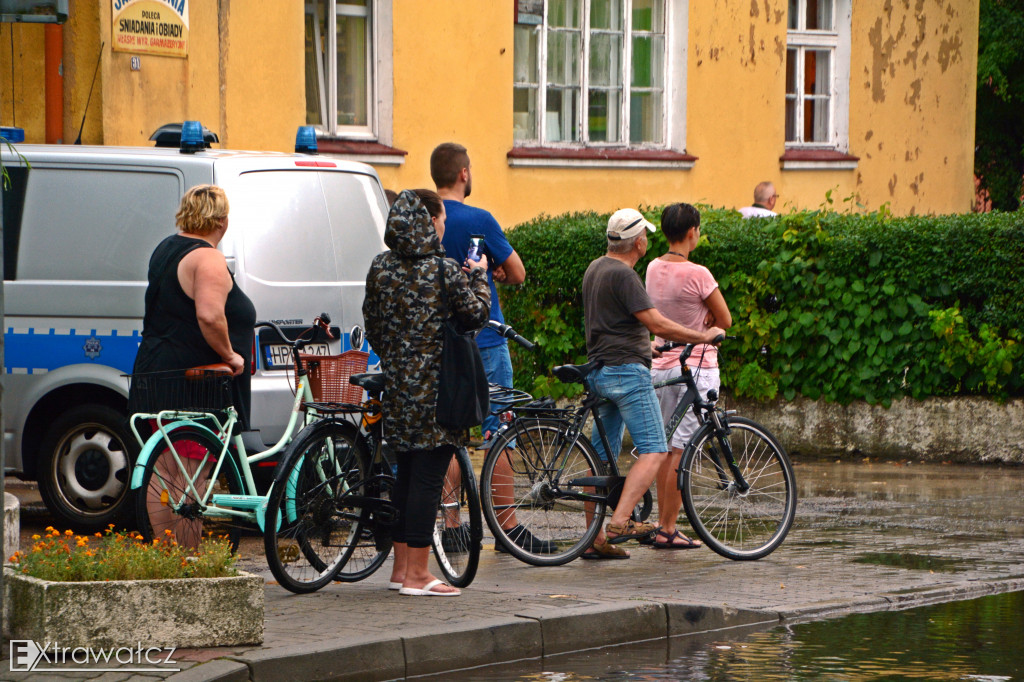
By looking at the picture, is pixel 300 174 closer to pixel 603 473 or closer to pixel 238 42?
pixel 603 473

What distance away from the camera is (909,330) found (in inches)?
476

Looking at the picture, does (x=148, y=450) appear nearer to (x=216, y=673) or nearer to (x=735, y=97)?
(x=216, y=673)

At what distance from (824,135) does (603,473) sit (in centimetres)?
1220

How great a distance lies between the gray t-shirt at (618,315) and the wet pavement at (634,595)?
1076 millimetres

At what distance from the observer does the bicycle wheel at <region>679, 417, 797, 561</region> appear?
825cm

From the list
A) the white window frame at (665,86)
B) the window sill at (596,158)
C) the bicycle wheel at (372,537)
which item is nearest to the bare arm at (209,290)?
the bicycle wheel at (372,537)

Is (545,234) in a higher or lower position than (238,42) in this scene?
lower

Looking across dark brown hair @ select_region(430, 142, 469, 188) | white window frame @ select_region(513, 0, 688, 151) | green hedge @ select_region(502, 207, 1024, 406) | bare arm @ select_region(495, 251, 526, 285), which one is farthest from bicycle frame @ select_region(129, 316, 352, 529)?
white window frame @ select_region(513, 0, 688, 151)

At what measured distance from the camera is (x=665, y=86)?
17844mm

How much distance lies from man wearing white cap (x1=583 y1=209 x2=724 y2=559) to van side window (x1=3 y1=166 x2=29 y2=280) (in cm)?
316

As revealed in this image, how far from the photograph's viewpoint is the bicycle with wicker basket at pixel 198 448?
7078 mm

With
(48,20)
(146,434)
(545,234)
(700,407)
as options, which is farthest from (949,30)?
(48,20)

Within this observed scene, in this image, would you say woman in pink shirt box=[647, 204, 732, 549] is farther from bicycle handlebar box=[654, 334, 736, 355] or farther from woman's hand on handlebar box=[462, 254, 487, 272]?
woman's hand on handlebar box=[462, 254, 487, 272]

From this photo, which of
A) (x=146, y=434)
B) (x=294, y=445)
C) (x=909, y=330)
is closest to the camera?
(x=294, y=445)
